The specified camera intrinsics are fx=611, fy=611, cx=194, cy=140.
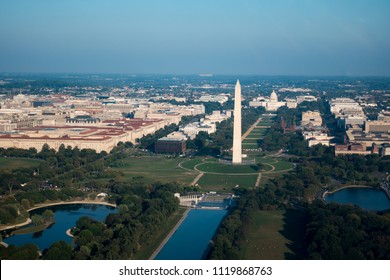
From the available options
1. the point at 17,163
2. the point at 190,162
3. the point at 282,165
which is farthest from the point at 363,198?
the point at 17,163

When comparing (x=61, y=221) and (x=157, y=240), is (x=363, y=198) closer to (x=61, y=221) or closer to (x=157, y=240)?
(x=157, y=240)

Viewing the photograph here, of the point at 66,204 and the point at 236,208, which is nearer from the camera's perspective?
the point at 236,208

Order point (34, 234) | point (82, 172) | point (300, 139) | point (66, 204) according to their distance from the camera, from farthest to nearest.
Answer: point (300, 139), point (82, 172), point (66, 204), point (34, 234)

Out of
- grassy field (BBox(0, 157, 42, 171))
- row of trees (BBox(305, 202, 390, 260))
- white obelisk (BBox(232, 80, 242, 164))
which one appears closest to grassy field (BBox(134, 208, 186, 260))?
row of trees (BBox(305, 202, 390, 260))

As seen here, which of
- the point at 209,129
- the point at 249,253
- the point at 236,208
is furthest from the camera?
the point at 209,129

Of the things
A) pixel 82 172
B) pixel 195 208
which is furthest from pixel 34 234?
pixel 82 172

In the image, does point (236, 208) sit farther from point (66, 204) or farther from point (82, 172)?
point (82, 172)

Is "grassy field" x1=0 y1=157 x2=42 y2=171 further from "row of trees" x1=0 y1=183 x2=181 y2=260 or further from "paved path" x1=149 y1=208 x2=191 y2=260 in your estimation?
"paved path" x1=149 y1=208 x2=191 y2=260
